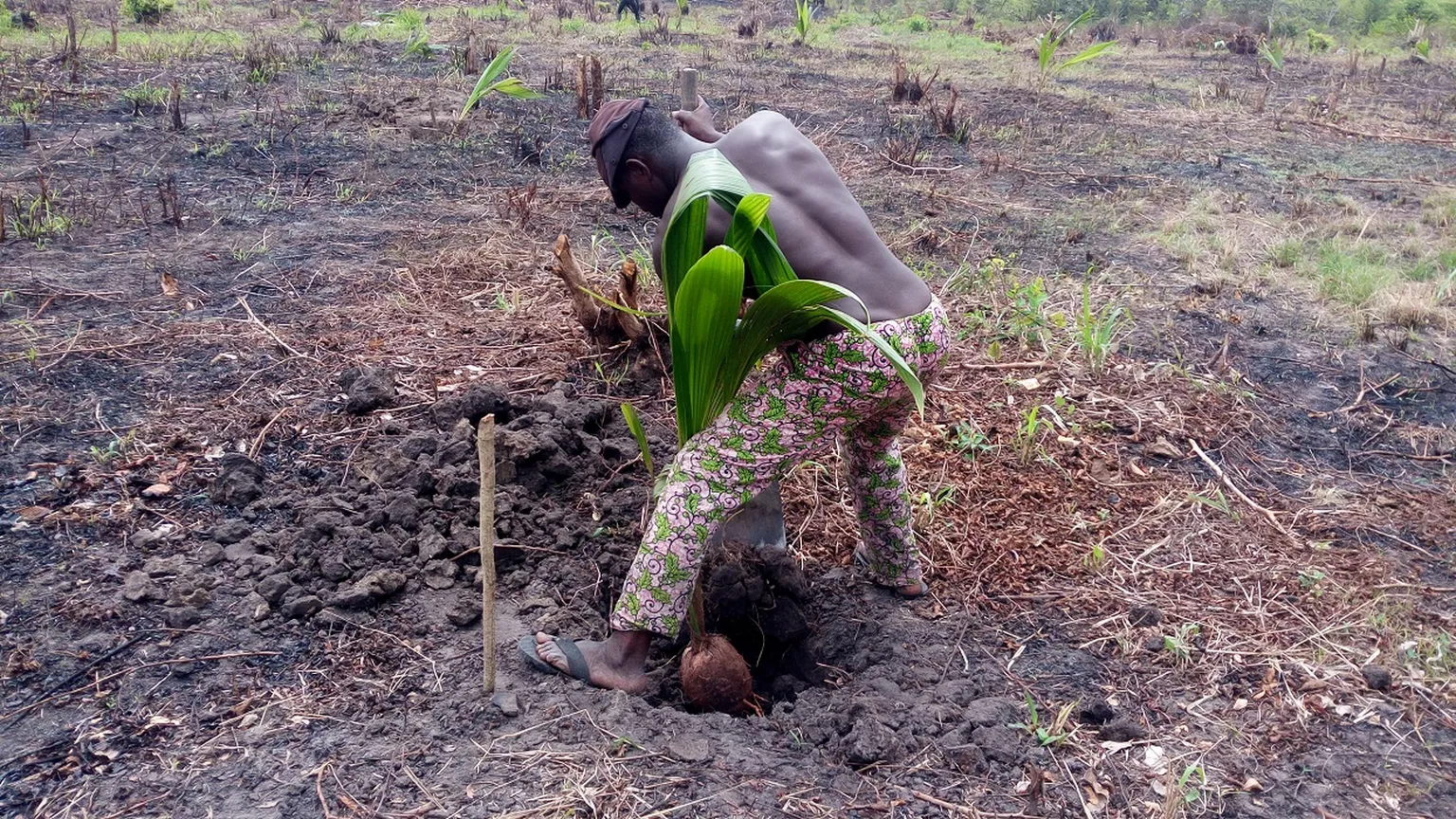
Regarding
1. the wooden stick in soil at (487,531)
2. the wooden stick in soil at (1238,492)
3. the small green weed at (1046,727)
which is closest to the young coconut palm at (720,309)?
the wooden stick in soil at (487,531)

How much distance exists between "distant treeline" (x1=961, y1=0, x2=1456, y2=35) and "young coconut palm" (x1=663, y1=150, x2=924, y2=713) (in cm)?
1534

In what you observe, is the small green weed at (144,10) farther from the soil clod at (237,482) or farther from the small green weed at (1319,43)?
the small green weed at (1319,43)

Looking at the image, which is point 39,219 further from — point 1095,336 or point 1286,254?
point 1286,254

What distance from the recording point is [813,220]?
7.76 ft

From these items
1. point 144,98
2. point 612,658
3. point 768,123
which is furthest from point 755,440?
point 144,98

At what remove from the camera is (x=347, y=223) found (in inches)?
212

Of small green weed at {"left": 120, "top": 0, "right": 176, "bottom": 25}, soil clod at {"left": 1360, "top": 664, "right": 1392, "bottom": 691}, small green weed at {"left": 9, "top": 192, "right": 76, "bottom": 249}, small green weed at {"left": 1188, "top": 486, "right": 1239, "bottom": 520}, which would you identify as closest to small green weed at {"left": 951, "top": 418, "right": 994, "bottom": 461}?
small green weed at {"left": 1188, "top": 486, "right": 1239, "bottom": 520}

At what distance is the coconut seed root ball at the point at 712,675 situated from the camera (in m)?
2.53

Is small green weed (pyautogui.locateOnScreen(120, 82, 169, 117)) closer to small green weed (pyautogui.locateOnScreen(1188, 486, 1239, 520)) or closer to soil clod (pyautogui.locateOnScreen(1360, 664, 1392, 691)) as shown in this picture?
small green weed (pyautogui.locateOnScreen(1188, 486, 1239, 520))

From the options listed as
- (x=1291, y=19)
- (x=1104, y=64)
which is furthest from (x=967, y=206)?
(x=1291, y=19)

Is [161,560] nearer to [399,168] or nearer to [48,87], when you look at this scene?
[399,168]

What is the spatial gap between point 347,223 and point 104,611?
3259 millimetres

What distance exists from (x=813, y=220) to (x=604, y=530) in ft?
3.93

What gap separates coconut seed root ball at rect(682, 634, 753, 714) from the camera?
99.7 inches
